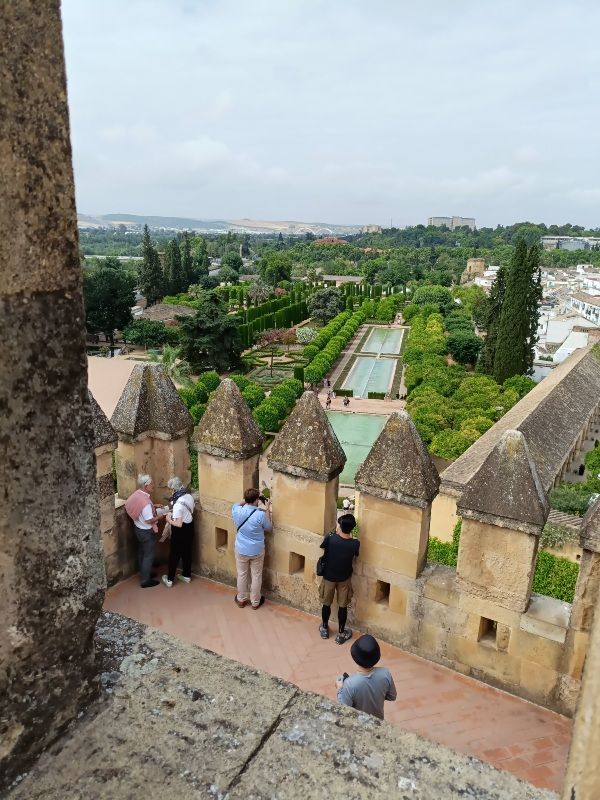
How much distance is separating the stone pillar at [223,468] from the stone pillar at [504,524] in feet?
6.89

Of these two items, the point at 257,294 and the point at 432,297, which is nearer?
the point at 257,294

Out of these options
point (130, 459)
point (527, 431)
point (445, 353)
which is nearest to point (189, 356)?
point (445, 353)

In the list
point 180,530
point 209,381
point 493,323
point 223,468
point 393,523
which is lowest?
point 209,381

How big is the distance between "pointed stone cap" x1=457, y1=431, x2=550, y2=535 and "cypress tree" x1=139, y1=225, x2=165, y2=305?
2431 inches

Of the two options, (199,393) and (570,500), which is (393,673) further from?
(199,393)

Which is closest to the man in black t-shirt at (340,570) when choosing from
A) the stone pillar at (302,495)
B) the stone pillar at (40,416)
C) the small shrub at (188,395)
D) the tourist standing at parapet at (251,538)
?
the stone pillar at (302,495)

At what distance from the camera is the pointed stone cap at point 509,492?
4.43 m

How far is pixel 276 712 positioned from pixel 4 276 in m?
1.66

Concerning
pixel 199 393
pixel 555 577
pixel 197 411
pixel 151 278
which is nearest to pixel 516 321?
pixel 199 393

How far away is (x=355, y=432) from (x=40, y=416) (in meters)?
26.6

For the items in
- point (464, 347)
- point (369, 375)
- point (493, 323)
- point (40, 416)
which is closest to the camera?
point (40, 416)

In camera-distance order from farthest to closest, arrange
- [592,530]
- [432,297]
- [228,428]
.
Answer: [432,297], [228,428], [592,530]

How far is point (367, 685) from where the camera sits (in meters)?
3.63

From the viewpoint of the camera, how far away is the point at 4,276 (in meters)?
1.58
